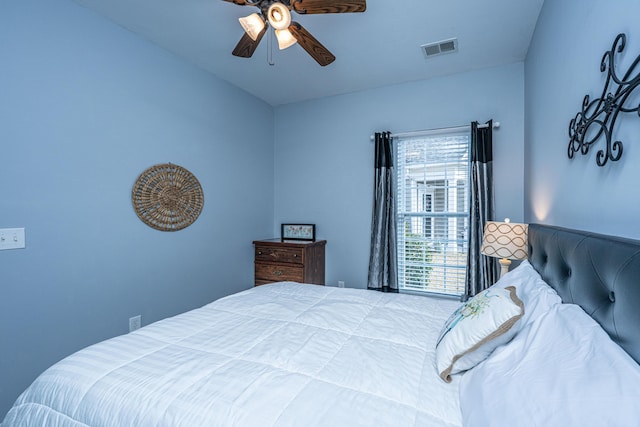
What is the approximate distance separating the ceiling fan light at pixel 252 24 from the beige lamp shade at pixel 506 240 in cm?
200

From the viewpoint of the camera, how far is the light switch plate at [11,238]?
1.56m

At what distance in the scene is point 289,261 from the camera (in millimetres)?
3092

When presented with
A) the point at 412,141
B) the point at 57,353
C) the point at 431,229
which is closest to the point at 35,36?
the point at 57,353

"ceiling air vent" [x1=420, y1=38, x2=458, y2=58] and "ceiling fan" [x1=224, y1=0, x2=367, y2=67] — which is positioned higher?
"ceiling air vent" [x1=420, y1=38, x2=458, y2=58]

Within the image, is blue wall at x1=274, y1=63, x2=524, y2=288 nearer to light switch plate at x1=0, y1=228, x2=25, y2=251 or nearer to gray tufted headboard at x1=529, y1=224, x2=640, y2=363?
gray tufted headboard at x1=529, y1=224, x2=640, y2=363

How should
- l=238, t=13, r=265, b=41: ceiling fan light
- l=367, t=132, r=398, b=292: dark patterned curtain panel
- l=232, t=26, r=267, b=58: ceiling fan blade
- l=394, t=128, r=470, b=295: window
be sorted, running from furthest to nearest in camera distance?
1. l=367, t=132, r=398, b=292: dark patterned curtain panel
2. l=394, t=128, r=470, b=295: window
3. l=232, t=26, r=267, b=58: ceiling fan blade
4. l=238, t=13, r=265, b=41: ceiling fan light

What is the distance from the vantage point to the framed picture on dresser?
3455mm

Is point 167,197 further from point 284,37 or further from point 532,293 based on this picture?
point 532,293

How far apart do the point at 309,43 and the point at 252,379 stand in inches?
72.0

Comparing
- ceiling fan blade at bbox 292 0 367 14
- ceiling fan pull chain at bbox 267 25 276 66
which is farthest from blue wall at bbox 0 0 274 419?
ceiling fan blade at bbox 292 0 367 14

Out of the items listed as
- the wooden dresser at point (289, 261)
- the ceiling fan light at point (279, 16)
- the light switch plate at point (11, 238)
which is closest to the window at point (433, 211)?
the wooden dresser at point (289, 261)

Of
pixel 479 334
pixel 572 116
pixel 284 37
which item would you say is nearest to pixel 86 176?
pixel 284 37

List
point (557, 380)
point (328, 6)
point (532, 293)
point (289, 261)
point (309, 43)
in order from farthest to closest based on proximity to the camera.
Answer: point (289, 261) → point (309, 43) → point (328, 6) → point (532, 293) → point (557, 380)

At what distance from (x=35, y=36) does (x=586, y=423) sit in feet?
9.26
